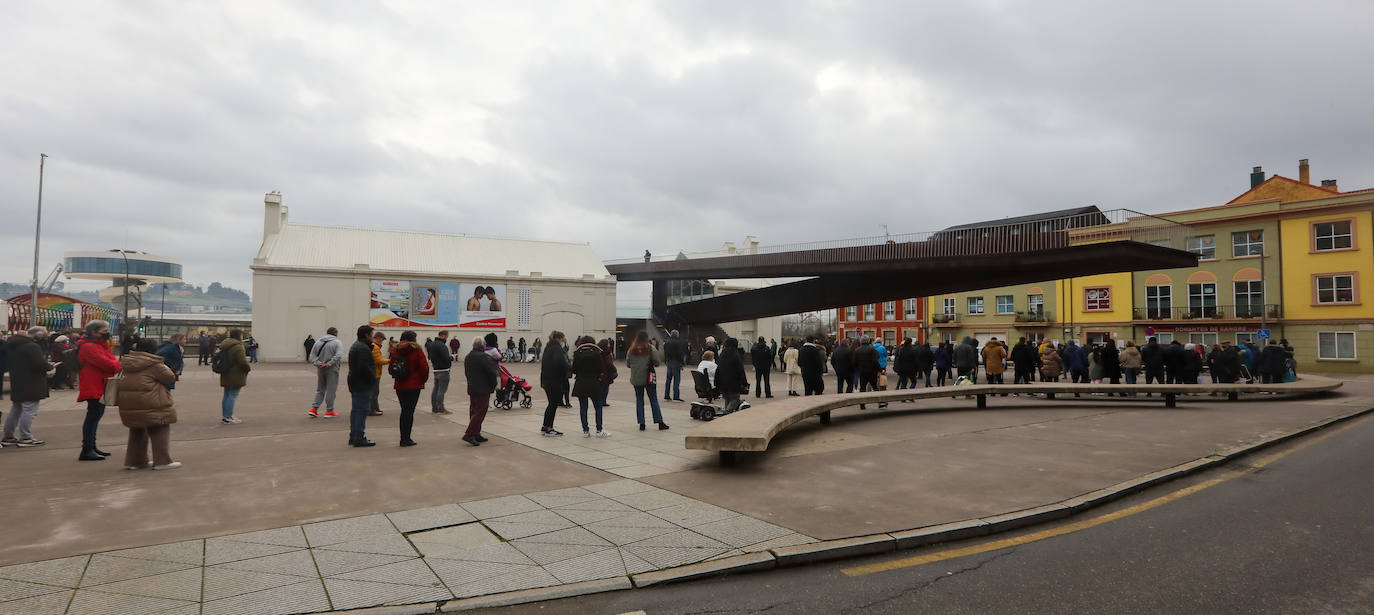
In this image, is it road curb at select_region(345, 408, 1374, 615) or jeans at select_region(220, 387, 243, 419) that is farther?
jeans at select_region(220, 387, 243, 419)

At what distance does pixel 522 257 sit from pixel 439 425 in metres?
37.2

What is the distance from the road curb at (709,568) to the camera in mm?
4205

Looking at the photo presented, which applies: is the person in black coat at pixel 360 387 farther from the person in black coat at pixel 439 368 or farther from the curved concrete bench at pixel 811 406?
the curved concrete bench at pixel 811 406

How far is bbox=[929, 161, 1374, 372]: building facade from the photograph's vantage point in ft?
113

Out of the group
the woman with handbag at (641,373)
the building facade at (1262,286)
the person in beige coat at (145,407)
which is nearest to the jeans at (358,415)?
the person in beige coat at (145,407)

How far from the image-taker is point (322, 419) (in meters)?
11.9

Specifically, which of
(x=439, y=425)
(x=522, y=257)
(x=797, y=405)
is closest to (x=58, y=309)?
(x=522, y=257)

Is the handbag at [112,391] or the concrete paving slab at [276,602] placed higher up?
the handbag at [112,391]

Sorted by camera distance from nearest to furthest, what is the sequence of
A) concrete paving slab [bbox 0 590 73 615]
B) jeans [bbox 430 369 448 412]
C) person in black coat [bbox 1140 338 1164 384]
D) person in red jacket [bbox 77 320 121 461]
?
concrete paving slab [bbox 0 590 73 615], person in red jacket [bbox 77 320 121 461], jeans [bbox 430 369 448 412], person in black coat [bbox 1140 338 1164 384]

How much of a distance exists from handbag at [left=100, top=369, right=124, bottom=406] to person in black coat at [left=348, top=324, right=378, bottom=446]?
91.7 inches

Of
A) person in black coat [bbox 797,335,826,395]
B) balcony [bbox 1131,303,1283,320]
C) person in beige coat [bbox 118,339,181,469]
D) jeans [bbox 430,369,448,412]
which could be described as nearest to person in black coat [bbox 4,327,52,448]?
person in beige coat [bbox 118,339,181,469]

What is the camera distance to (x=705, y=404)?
12438mm

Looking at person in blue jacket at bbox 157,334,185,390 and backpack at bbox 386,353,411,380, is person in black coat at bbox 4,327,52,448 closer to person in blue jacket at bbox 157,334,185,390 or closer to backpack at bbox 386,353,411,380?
person in blue jacket at bbox 157,334,185,390

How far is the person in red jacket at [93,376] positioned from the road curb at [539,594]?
659 centimetres
